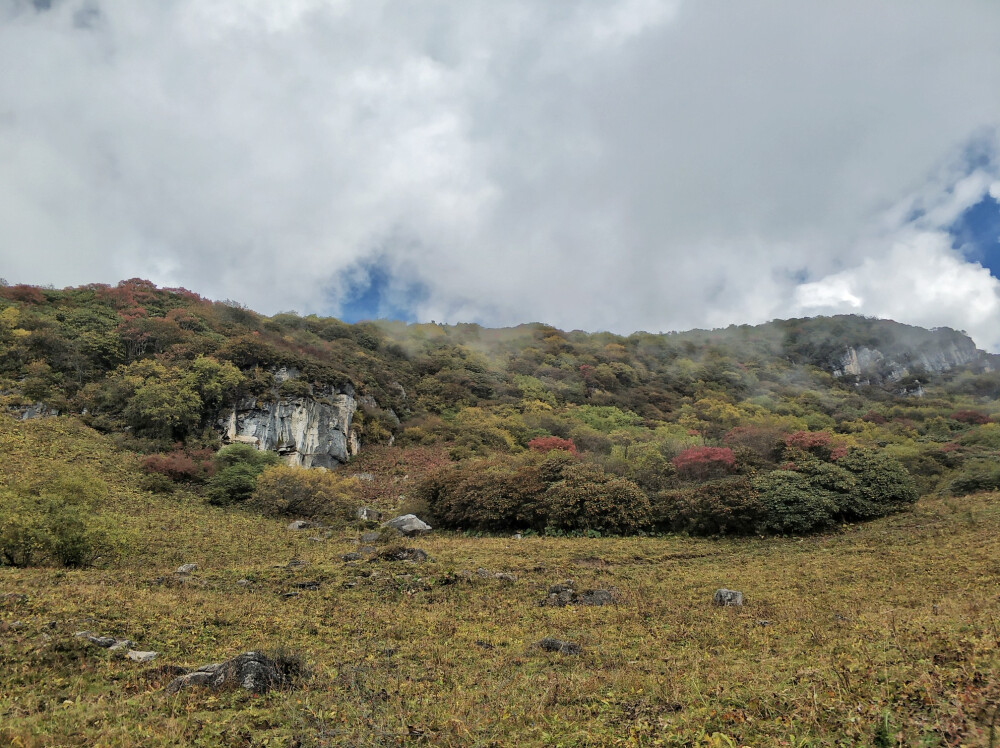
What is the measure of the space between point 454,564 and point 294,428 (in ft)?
86.5

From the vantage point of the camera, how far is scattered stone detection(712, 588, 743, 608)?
1297cm

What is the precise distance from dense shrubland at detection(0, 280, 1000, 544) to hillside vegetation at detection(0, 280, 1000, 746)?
0.26 metres

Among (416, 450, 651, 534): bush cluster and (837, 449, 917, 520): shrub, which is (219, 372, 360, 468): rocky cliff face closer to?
(416, 450, 651, 534): bush cluster

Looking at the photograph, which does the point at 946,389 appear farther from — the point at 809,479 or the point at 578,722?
the point at 578,722

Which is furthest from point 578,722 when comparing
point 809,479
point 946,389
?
point 946,389

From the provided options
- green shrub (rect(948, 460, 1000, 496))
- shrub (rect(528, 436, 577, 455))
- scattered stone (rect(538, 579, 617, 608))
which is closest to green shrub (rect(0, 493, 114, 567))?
scattered stone (rect(538, 579, 617, 608))

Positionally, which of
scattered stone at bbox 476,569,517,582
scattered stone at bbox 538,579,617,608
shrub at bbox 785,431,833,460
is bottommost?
scattered stone at bbox 538,579,617,608

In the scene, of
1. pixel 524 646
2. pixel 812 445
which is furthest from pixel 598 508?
pixel 812 445

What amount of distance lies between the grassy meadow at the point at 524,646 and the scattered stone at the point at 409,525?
217 inches

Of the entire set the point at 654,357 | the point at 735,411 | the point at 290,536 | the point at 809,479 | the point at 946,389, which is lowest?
the point at 290,536

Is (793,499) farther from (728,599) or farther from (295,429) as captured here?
(295,429)

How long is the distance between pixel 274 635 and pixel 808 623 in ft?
36.0

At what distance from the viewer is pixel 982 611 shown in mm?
8938

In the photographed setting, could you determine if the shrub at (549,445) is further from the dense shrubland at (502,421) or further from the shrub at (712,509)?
the shrub at (712,509)
